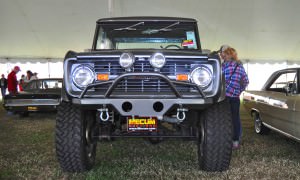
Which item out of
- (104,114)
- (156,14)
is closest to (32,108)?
(104,114)

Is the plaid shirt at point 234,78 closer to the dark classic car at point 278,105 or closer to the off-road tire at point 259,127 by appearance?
the dark classic car at point 278,105

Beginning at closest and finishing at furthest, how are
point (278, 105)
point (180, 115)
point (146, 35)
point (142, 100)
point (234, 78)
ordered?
point (142, 100) → point (180, 115) → point (146, 35) → point (234, 78) → point (278, 105)

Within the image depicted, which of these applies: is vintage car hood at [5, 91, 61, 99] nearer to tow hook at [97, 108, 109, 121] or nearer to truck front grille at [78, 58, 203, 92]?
tow hook at [97, 108, 109, 121]

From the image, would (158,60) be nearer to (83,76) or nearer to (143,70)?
(143,70)

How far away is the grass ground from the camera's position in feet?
12.9

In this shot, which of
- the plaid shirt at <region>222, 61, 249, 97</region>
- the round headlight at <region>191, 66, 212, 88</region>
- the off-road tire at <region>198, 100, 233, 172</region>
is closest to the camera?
the round headlight at <region>191, 66, 212, 88</region>

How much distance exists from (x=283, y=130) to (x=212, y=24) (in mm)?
12231

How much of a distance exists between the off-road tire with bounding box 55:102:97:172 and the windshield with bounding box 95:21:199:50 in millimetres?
1258

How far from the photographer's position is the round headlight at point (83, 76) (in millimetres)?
3559

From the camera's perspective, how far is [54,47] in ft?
62.6

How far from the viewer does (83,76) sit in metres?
3.57

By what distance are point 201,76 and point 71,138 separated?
5.25 ft

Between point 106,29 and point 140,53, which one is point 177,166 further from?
point 106,29

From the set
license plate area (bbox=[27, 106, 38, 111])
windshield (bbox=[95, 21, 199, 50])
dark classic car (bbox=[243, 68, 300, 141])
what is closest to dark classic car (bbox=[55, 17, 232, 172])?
windshield (bbox=[95, 21, 199, 50])
